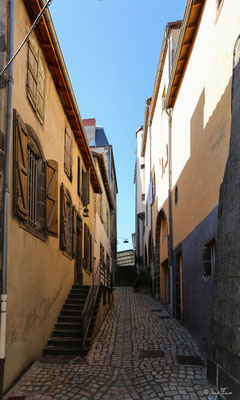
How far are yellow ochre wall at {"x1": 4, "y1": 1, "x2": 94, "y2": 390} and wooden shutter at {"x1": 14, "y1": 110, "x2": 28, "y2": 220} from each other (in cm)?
14

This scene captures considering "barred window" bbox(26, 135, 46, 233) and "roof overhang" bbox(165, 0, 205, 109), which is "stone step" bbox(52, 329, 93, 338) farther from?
"roof overhang" bbox(165, 0, 205, 109)

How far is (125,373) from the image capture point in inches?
228

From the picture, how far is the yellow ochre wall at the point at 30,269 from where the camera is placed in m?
5.22

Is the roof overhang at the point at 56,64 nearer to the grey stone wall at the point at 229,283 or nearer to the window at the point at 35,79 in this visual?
the window at the point at 35,79

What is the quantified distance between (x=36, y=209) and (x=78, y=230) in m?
4.80

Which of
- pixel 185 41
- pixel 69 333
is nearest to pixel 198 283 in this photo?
pixel 69 333

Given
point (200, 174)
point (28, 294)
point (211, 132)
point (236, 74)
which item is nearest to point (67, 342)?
point (28, 294)

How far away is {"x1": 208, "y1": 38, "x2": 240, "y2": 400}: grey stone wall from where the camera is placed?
4.07 m

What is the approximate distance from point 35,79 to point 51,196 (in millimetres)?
2276

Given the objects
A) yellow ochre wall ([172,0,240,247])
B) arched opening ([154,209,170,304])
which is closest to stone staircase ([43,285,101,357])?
yellow ochre wall ([172,0,240,247])

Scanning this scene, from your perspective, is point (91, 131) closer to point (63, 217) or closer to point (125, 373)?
point (63, 217)

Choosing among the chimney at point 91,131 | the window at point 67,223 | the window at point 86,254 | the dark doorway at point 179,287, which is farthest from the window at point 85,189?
the chimney at point 91,131

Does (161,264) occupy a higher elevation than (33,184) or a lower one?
lower

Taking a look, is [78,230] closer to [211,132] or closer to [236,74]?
[211,132]
